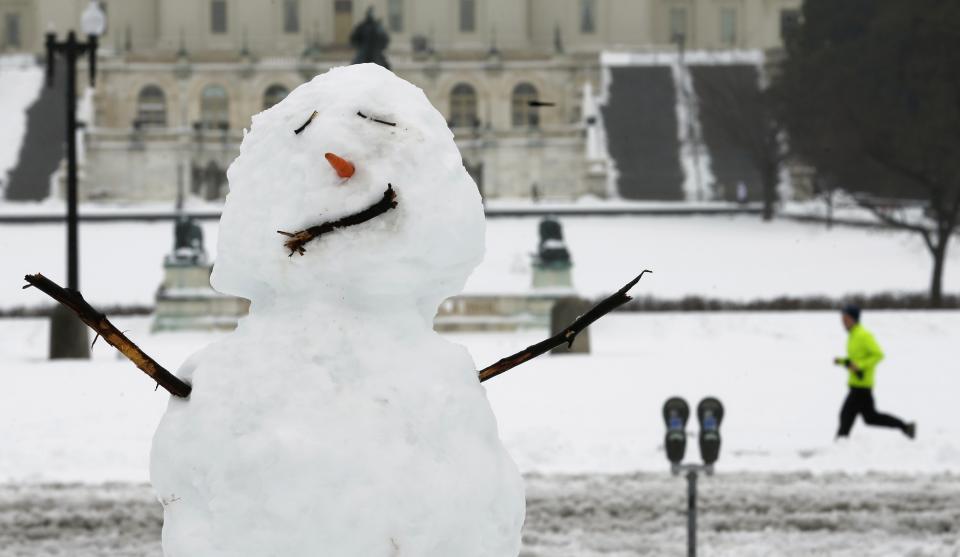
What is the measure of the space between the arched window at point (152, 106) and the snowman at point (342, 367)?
64.0 metres

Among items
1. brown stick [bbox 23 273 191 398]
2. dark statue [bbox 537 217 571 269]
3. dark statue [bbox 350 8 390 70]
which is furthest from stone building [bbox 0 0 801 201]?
brown stick [bbox 23 273 191 398]

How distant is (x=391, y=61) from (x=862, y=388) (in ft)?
179

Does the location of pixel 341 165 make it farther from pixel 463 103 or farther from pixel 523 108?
pixel 523 108

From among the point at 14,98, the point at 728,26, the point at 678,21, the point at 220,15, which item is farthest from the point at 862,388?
the point at 678,21

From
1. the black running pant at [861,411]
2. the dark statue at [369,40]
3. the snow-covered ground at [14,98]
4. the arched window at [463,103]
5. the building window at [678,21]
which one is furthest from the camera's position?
the building window at [678,21]

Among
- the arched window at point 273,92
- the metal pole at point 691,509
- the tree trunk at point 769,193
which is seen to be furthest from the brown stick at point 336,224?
the arched window at point 273,92

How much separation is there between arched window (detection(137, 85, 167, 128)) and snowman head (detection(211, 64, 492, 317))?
210 ft

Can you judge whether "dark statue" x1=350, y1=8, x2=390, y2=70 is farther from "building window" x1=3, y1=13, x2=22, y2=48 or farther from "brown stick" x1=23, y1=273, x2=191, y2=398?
"building window" x1=3, y1=13, x2=22, y2=48

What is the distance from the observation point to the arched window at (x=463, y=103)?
68000 millimetres

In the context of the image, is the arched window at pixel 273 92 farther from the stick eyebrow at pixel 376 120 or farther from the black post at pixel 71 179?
the stick eyebrow at pixel 376 120

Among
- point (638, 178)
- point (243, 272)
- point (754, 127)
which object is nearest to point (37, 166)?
point (638, 178)

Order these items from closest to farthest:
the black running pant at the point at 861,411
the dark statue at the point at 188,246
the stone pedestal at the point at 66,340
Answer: the black running pant at the point at 861,411 < the stone pedestal at the point at 66,340 < the dark statue at the point at 188,246

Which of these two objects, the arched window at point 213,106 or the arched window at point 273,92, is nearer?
the arched window at point 213,106

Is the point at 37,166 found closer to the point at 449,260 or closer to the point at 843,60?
the point at 843,60
